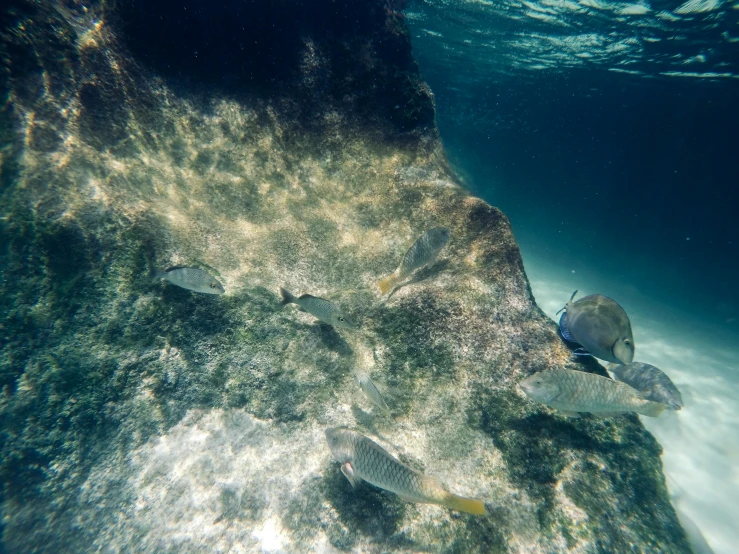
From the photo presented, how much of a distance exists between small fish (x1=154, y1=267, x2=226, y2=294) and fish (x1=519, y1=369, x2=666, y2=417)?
2.93 metres

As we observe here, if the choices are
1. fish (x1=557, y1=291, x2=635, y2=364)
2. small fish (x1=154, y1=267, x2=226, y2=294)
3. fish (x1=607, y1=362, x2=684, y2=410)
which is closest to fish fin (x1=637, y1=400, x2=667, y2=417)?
fish (x1=557, y1=291, x2=635, y2=364)

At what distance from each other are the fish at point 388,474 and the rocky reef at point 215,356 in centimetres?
66

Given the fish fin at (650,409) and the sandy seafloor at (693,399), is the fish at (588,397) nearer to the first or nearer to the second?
the fish fin at (650,409)

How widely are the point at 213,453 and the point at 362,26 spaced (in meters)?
6.63

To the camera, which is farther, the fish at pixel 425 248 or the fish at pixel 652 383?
the fish at pixel 652 383

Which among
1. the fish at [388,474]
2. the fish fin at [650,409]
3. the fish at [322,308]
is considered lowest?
the fish at [388,474]

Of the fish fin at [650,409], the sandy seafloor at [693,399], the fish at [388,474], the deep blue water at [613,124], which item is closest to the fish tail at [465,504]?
the fish at [388,474]

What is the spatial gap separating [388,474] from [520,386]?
50.9 inches

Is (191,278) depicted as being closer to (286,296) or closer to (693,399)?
(286,296)

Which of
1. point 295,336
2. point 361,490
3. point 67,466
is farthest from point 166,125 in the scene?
point 361,490

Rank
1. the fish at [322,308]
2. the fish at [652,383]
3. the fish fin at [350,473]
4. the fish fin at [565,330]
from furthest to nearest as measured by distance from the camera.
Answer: the fish at [652,383], the fish fin at [565,330], the fish at [322,308], the fish fin at [350,473]

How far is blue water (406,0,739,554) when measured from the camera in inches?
446

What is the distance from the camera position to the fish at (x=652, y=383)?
541 cm

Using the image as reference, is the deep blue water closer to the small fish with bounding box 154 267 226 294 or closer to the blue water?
the blue water
